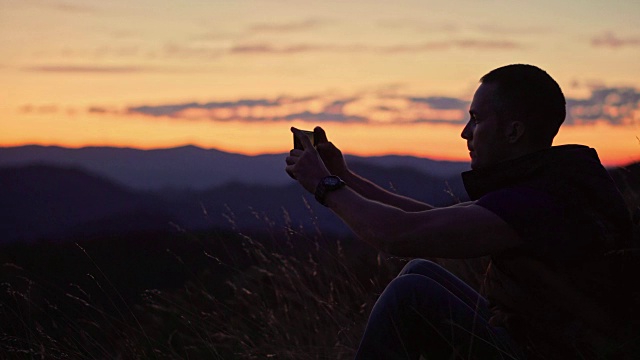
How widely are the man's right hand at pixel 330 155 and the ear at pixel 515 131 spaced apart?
98cm

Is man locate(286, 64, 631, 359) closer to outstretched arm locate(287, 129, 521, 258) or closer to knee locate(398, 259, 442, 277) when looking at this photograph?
outstretched arm locate(287, 129, 521, 258)

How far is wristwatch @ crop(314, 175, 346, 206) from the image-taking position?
268cm

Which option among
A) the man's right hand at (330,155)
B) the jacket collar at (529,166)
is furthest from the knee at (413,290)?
the man's right hand at (330,155)

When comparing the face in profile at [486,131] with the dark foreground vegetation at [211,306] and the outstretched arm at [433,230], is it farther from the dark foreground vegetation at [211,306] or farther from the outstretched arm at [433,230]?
the dark foreground vegetation at [211,306]

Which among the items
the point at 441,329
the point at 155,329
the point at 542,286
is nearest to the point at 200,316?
the point at 155,329

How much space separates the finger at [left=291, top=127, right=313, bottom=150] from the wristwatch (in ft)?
0.61

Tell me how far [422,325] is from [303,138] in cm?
81

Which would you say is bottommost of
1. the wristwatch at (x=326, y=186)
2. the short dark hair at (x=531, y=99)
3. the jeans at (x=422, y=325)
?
the jeans at (x=422, y=325)

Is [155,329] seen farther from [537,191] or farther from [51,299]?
[537,191]

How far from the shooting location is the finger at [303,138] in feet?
9.37

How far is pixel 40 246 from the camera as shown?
11.3 meters

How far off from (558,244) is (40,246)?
394 inches

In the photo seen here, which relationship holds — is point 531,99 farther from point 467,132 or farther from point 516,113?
point 467,132

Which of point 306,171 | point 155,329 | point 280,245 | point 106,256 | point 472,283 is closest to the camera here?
point 306,171
